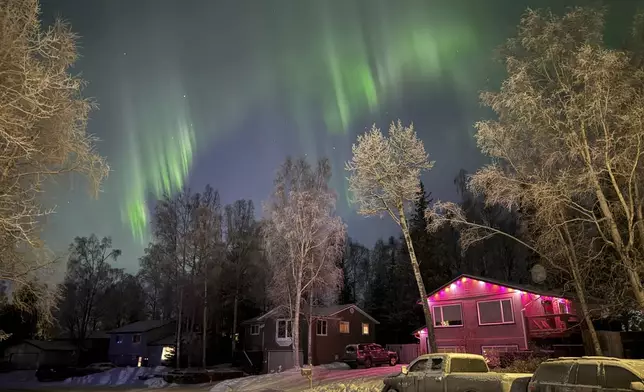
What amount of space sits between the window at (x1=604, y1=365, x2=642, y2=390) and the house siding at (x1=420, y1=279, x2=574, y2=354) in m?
22.2

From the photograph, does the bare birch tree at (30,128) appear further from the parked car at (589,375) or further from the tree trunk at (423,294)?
the tree trunk at (423,294)

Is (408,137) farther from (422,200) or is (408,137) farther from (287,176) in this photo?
(422,200)

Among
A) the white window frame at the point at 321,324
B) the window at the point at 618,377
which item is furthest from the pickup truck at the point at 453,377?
the white window frame at the point at 321,324

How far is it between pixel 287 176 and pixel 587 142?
25.1m

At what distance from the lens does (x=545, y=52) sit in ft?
55.3

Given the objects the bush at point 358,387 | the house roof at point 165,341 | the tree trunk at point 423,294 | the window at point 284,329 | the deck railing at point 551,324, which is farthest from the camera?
the house roof at point 165,341

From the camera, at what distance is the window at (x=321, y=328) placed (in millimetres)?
42031

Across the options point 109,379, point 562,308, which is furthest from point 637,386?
point 109,379

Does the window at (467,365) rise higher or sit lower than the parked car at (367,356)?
higher

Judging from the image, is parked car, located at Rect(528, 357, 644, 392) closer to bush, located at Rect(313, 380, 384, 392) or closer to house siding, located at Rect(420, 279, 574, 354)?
bush, located at Rect(313, 380, 384, 392)

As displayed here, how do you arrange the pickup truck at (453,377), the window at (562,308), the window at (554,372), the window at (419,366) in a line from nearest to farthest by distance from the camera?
the window at (554,372), the pickup truck at (453,377), the window at (419,366), the window at (562,308)

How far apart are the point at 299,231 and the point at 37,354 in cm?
5275

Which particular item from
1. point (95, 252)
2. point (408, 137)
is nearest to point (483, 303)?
point (408, 137)

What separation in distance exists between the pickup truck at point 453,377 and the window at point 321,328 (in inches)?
1097
